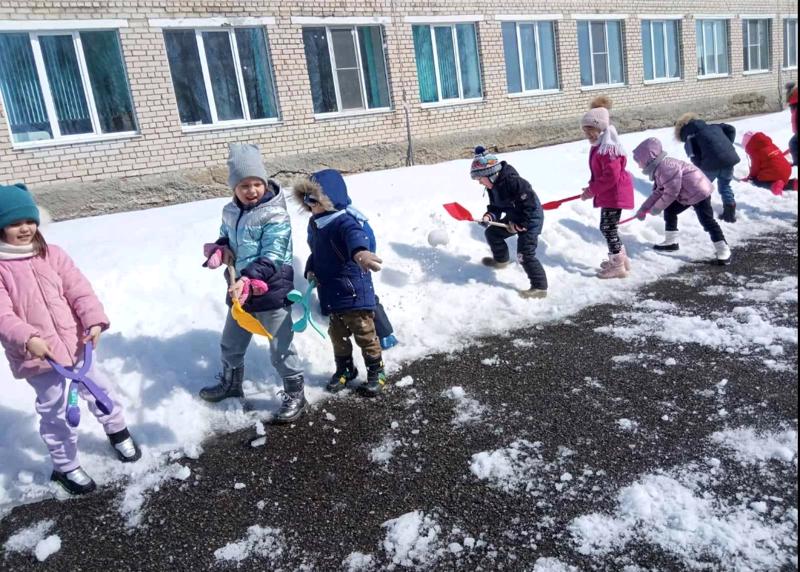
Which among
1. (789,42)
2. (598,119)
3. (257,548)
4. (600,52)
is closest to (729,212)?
(598,119)

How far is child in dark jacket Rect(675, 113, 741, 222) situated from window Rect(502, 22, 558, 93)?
6409 millimetres

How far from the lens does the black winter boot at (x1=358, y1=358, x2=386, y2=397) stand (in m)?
3.85

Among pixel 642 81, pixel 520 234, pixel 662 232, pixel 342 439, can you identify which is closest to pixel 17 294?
pixel 342 439

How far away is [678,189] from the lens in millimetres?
6199

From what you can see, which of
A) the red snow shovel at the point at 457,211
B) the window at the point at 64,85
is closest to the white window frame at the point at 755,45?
the red snow shovel at the point at 457,211

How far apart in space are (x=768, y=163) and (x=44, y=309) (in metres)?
9.27

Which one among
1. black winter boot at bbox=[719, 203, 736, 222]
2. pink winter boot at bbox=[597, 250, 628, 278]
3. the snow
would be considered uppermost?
the snow

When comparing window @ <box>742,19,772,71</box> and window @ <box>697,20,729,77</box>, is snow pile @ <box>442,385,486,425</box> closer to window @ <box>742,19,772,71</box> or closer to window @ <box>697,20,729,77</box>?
window @ <box>697,20,729,77</box>

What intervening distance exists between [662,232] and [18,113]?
9.18 m

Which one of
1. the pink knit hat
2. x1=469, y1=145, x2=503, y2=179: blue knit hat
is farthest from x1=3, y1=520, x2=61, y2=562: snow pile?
the pink knit hat

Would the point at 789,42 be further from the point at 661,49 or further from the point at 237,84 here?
the point at 237,84

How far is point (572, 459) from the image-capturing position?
113 inches

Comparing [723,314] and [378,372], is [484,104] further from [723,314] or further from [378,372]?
[378,372]

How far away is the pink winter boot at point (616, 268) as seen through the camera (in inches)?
230
